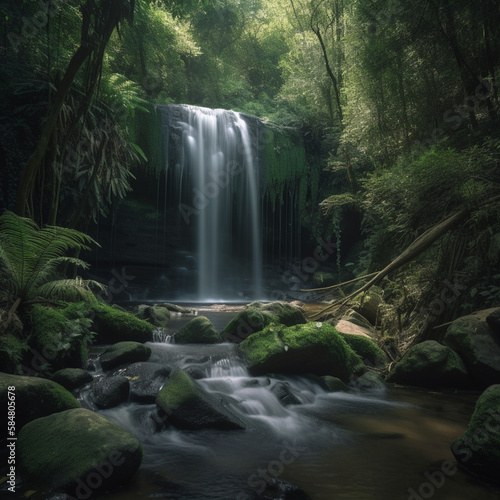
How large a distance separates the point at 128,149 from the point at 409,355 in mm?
7666

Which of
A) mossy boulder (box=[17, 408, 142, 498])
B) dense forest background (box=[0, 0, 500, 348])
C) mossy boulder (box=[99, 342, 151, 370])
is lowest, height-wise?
mossy boulder (box=[17, 408, 142, 498])

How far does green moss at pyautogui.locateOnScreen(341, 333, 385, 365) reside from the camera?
6.36 meters

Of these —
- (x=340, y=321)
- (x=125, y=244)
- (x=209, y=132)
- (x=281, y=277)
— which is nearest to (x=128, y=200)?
(x=125, y=244)

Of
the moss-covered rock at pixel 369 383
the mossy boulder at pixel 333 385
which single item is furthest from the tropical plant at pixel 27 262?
the moss-covered rock at pixel 369 383

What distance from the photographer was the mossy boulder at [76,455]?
2.66 metres

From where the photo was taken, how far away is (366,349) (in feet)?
21.2

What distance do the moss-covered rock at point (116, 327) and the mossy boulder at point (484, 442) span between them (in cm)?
529

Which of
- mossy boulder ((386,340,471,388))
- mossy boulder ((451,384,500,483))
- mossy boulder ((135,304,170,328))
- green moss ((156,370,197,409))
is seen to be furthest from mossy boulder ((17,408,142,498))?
mossy boulder ((135,304,170,328))

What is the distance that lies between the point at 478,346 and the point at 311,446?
2774 mm

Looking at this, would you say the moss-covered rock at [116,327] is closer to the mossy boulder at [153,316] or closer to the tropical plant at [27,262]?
the tropical plant at [27,262]
